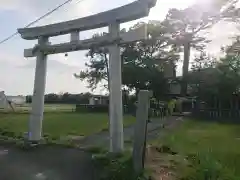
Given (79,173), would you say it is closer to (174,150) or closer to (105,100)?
(174,150)

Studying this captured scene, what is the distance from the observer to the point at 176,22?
32.5 m

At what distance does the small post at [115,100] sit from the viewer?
9258 mm

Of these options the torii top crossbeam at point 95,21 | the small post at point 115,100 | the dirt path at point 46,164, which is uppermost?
the torii top crossbeam at point 95,21

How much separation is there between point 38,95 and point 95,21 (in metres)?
3.46

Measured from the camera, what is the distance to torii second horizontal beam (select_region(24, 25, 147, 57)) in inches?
355

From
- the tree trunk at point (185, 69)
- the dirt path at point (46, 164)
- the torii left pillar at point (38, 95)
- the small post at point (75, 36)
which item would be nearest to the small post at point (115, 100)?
the dirt path at point (46, 164)

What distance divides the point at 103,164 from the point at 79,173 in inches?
29.6

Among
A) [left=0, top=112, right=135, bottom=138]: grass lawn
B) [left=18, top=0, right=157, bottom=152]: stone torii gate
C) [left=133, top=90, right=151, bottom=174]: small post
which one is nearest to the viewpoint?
[left=133, top=90, right=151, bottom=174]: small post

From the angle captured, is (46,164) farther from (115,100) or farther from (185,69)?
(185,69)

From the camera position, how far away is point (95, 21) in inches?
395

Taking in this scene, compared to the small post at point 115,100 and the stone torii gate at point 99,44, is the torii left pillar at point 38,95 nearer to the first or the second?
the stone torii gate at point 99,44

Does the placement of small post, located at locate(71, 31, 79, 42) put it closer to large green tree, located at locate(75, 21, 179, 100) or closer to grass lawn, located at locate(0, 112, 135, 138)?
grass lawn, located at locate(0, 112, 135, 138)

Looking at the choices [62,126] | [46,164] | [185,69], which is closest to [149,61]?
[185,69]

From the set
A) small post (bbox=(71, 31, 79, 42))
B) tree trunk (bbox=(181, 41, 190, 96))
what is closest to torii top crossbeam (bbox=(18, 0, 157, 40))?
small post (bbox=(71, 31, 79, 42))
